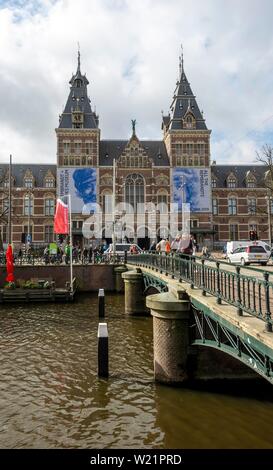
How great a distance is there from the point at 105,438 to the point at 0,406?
10.0 feet

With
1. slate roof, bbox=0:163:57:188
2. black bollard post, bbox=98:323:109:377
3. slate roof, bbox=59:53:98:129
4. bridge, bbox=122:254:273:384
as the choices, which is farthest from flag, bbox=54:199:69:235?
slate roof, bbox=0:163:57:188

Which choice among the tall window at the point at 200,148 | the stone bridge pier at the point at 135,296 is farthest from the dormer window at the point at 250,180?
the stone bridge pier at the point at 135,296

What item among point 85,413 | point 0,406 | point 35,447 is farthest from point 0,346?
point 35,447

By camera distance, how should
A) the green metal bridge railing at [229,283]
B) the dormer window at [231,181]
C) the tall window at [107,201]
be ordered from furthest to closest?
the dormer window at [231,181]
the tall window at [107,201]
the green metal bridge railing at [229,283]

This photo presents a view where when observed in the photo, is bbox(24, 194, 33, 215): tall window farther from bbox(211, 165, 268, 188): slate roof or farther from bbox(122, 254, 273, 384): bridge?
bbox(122, 254, 273, 384): bridge

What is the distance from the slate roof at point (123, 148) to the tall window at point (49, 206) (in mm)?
8484

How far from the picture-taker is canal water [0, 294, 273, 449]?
7.75 meters

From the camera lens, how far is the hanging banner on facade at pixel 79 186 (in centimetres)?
5016

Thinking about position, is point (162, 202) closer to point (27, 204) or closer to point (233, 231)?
point (233, 231)

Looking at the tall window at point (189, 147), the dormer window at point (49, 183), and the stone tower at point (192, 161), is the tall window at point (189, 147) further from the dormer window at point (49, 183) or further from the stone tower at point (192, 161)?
the dormer window at point (49, 183)

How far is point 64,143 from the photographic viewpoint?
51.4 meters

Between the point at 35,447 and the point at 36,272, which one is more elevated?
the point at 36,272

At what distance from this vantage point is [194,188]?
5119 cm
